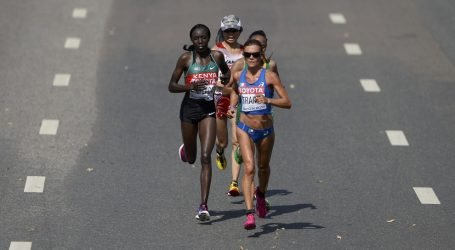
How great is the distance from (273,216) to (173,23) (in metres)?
8.92

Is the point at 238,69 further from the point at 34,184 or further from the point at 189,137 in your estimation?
the point at 34,184

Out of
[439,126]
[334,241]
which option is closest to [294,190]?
[334,241]

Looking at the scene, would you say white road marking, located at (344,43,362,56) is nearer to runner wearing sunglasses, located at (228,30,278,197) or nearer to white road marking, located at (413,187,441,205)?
white road marking, located at (413,187,441,205)

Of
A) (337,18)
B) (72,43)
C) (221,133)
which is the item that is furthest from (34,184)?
(337,18)

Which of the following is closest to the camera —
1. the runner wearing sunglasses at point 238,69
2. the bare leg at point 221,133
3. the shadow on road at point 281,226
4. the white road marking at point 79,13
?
the runner wearing sunglasses at point 238,69

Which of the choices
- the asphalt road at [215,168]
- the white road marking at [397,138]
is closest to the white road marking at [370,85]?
the asphalt road at [215,168]

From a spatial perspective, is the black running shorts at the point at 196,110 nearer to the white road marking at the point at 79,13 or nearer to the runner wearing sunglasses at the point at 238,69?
the runner wearing sunglasses at the point at 238,69

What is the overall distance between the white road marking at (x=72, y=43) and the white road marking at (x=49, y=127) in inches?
146

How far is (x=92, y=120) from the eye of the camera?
63.4ft

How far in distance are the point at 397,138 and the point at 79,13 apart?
329 inches

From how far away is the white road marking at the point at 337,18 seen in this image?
955 inches

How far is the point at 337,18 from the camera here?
24469 mm

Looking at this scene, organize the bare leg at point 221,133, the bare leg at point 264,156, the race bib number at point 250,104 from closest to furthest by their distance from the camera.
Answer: the race bib number at point 250,104
the bare leg at point 264,156
the bare leg at point 221,133

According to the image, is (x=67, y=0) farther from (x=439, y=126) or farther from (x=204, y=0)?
(x=439, y=126)
